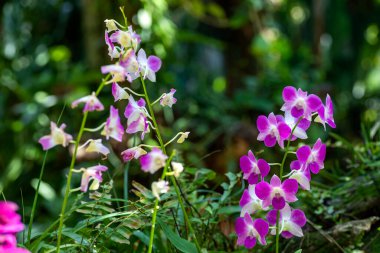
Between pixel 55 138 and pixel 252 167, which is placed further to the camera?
pixel 252 167

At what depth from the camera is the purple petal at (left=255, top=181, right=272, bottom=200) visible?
699 mm

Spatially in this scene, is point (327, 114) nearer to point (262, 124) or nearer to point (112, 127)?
point (262, 124)

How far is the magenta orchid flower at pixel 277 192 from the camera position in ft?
2.30

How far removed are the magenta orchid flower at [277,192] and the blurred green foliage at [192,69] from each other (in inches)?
64.9

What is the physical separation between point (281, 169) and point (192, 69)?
12.3 feet

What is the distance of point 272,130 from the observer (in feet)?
2.41

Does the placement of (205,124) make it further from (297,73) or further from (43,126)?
(43,126)

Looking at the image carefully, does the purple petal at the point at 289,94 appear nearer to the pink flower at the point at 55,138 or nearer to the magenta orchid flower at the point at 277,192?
the magenta orchid flower at the point at 277,192

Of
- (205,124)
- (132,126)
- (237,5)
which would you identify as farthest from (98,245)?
(237,5)

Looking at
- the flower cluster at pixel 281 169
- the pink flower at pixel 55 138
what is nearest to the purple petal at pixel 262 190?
the flower cluster at pixel 281 169

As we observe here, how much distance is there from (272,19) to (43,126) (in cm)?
247

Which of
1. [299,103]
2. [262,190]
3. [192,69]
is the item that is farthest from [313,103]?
[192,69]

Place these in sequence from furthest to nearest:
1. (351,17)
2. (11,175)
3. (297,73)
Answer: (351,17) < (297,73) < (11,175)

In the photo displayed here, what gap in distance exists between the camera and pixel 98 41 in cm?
327
